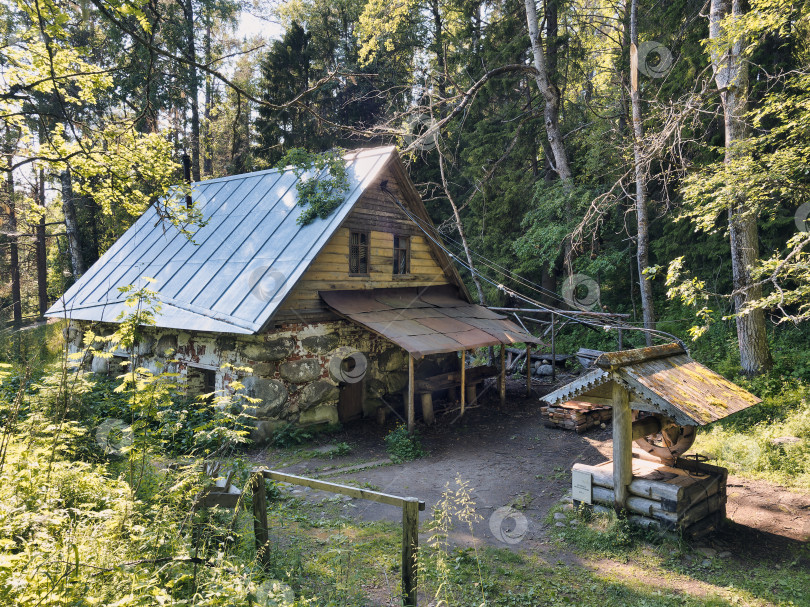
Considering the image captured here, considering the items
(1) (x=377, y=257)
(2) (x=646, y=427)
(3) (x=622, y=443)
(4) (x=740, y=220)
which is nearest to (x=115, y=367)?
(1) (x=377, y=257)

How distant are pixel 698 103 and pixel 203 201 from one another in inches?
552

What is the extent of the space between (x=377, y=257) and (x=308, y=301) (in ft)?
8.32

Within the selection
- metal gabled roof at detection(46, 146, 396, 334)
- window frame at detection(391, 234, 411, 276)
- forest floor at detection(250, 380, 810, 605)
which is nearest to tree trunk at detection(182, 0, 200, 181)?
metal gabled roof at detection(46, 146, 396, 334)

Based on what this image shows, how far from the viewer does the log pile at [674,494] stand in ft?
22.2

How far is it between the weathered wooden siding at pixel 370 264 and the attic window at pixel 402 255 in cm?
15

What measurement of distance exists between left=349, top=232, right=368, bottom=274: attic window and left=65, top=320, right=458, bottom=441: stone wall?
4.84ft

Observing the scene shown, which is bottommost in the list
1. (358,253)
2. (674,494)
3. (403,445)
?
(403,445)

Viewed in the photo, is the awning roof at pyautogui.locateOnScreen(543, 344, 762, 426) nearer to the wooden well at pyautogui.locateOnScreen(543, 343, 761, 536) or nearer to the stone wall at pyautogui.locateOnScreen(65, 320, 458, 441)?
the wooden well at pyautogui.locateOnScreen(543, 343, 761, 536)

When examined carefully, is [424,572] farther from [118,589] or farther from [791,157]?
[791,157]

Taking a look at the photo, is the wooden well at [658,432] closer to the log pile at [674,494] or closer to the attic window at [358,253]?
the log pile at [674,494]

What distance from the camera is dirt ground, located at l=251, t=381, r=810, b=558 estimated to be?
7199mm

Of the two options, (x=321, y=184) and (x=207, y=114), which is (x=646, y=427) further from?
(x=207, y=114)

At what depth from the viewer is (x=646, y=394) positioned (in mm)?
6680

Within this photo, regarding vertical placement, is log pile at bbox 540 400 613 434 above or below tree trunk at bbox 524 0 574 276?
below
